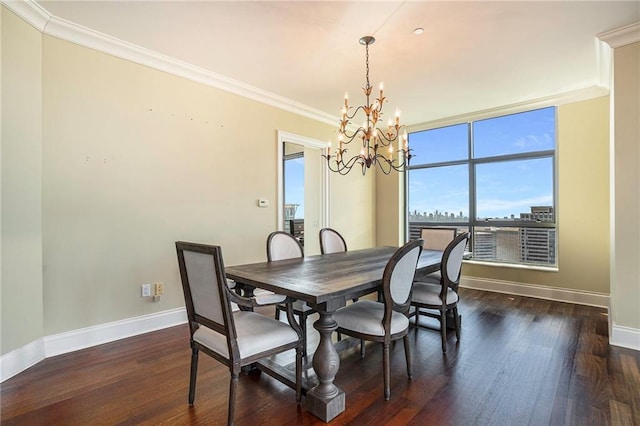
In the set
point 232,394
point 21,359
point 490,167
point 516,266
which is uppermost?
point 490,167

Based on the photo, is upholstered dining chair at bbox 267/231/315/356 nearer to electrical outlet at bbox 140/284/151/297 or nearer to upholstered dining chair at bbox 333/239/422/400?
upholstered dining chair at bbox 333/239/422/400

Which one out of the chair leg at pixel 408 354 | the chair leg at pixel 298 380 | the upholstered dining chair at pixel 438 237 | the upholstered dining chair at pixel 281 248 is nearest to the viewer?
the chair leg at pixel 298 380

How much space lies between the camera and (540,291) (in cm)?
422

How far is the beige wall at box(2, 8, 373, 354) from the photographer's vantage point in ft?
7.60

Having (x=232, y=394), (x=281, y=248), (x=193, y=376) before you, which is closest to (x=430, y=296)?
(x=281, y=248)

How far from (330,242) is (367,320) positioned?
173 cm

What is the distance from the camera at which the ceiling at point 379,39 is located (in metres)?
2.33

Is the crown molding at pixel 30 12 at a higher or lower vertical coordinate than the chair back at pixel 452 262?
higher

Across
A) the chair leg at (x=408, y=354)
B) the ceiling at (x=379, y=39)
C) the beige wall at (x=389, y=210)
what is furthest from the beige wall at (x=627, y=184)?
the beige wall at (x=389, y=210)

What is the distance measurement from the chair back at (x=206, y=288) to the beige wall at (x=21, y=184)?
4.78ft

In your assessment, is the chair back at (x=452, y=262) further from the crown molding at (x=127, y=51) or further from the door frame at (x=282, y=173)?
the crown molding at (x=127, y=51)

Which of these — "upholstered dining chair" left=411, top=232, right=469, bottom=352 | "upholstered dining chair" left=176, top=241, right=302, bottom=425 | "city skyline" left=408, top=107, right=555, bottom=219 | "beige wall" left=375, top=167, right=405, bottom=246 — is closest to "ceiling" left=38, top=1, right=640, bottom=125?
"city skyline" left=408, top=107, right=555, bottom=219

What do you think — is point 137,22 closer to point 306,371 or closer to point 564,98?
point 306,371

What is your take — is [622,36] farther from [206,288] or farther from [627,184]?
[206,288]
